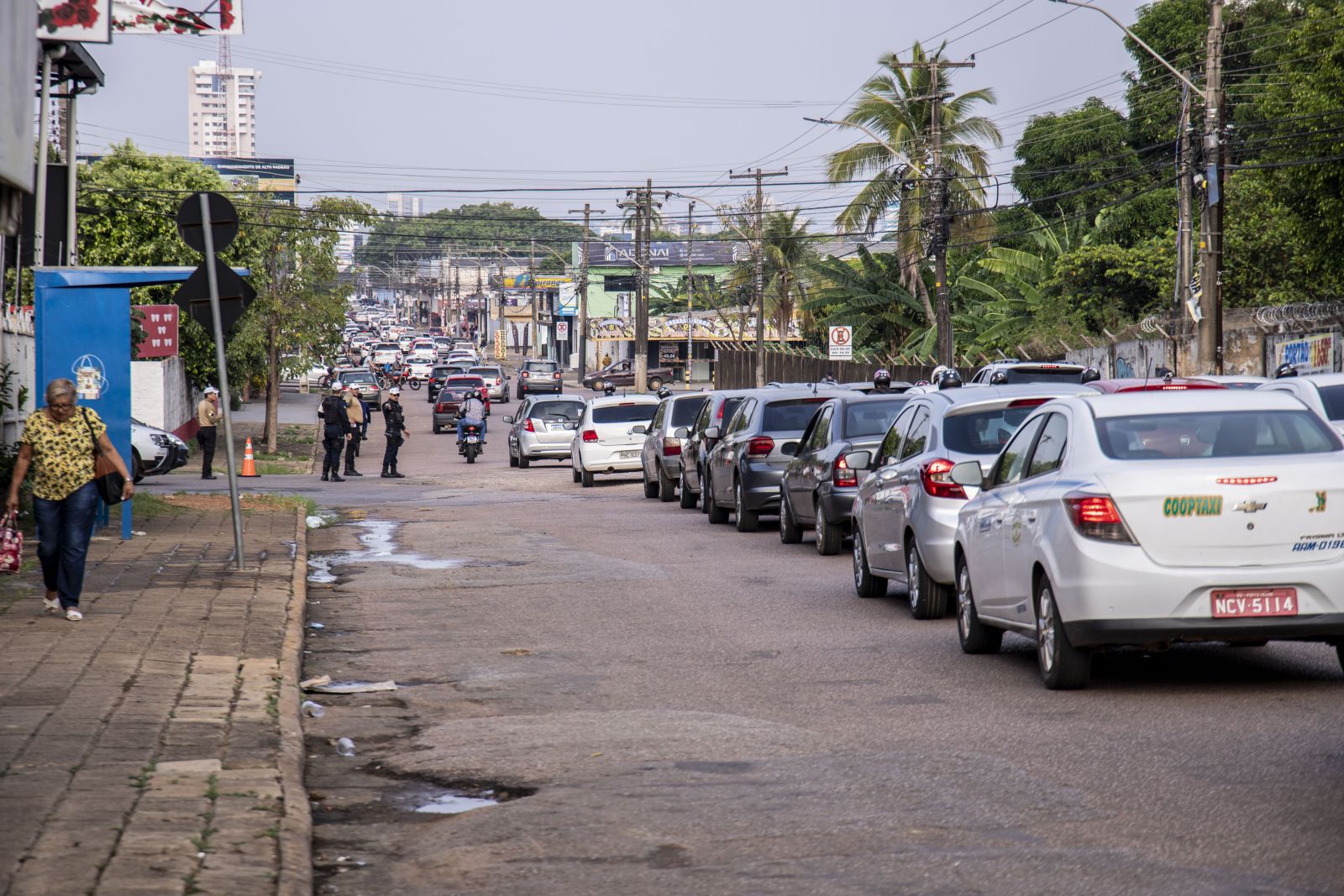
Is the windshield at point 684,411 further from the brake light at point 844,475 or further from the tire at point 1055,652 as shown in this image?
the tire at point 1055,652

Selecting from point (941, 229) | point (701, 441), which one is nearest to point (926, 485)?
point (701, 441)

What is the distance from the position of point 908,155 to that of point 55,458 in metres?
43.9

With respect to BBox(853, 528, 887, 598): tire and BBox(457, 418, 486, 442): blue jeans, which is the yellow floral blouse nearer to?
BBox(853, 528, 887, 598): tire

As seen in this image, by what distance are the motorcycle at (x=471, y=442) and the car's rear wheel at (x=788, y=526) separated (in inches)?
1013

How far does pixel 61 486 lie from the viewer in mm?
12383

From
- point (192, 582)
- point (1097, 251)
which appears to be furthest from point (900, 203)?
point (192, 582)

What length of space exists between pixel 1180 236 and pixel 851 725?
28.5 metres

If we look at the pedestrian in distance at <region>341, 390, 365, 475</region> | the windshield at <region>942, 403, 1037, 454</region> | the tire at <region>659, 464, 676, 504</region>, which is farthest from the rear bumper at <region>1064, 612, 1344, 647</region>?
the pedestrian in distance at <region>341, 390, 365, 475</region>

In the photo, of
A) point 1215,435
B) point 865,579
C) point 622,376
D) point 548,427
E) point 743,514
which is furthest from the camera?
point 622,376

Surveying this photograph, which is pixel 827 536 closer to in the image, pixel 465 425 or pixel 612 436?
pixel 612 436

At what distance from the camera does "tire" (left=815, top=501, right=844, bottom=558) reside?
17.6m

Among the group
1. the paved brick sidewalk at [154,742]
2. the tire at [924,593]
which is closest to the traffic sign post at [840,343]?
the paved brick sidewalk at [154,742]

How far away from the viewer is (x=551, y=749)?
8.28 m

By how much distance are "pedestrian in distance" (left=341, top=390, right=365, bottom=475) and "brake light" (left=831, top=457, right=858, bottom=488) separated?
20.5 meters
